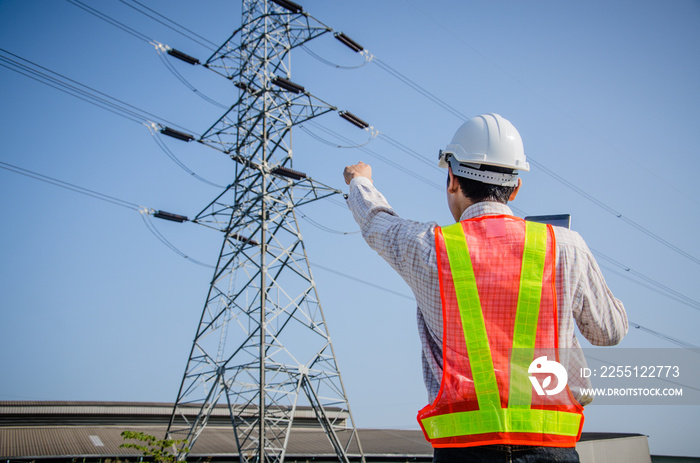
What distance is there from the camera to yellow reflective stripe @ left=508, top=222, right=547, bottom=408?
1.74 m

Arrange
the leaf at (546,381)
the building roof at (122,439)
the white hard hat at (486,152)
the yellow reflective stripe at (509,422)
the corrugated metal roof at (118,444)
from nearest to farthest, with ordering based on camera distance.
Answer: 1. the yellow reflective stripe at (509,422)
2. the leaf at (546,381)
3. the white hard hat at (486,152)
4. the corrugated metal roof at (118,444)
5. the building roof at (122,439)

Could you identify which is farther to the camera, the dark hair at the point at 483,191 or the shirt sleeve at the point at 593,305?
the dark hair at the point at 483,191

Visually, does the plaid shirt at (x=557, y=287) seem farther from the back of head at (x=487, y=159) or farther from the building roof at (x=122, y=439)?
the building roof at (x=122, y=439)

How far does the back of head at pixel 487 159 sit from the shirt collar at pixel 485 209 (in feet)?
0.17

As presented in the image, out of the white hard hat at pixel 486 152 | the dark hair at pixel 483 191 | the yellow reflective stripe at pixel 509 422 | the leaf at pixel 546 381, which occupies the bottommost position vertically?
the yellow reflective stripe at pixel 509 422

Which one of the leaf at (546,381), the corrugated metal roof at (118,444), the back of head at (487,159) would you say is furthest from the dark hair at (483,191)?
the corrugated metal roof at (118,444)

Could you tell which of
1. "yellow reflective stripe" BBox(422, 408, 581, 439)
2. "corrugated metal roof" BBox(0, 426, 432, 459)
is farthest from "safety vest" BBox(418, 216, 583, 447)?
"corrugated metal roof" BBox(0, 426, 432, 459)

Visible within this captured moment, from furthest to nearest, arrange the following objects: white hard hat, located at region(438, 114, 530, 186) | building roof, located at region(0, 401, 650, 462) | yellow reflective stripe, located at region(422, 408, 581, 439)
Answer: building roof, located at region(0, 401, 650, 462), white hard hat, located at region(438, 114, 530, 186), yellow reflective stripe, located at region(422, 408, 581, 439)

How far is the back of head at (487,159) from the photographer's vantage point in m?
2.11

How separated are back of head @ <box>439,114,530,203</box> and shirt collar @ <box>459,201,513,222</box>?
2.0 inches

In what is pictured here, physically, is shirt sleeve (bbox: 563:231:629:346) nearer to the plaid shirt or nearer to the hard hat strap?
the plaid shirt

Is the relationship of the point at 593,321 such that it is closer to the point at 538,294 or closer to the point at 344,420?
→ the point at 538,294

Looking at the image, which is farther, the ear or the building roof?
the building roof

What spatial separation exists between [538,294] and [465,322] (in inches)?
10.2
